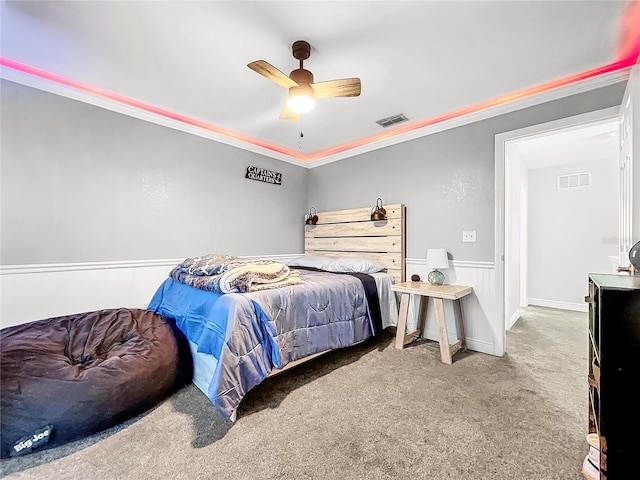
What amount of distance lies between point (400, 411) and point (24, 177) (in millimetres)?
3338

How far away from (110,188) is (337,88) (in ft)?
7.53

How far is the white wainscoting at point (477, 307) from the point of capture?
2.77 m

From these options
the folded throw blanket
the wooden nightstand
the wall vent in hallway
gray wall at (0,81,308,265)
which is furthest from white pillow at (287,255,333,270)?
the wall vent in hallway

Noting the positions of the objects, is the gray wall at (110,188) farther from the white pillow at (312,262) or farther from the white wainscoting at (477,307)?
the white wainscoting at (477,307)

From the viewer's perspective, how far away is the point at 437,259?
295 cm

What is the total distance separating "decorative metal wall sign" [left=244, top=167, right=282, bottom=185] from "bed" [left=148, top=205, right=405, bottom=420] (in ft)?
4.64

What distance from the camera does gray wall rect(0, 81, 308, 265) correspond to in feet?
7.60

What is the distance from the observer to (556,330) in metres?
3.50

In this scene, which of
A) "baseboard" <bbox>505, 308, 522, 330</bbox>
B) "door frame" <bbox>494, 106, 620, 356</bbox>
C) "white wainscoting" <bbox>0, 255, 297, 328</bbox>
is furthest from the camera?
"baseboard" <bbox>505, 308, 522, 330</bbox>

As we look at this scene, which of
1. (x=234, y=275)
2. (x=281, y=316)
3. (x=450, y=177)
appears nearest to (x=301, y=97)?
(x=234, y=275)

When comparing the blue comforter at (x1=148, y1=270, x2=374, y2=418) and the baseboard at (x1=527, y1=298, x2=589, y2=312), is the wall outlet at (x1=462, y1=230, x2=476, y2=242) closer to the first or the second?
the blue comforter at (x1=148, y1=270, x2=374, y2=418)

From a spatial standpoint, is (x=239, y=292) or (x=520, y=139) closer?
(x=239, y=292)

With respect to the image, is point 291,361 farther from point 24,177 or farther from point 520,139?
point 520,139

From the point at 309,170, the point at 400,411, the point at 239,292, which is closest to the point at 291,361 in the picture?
the point at 239,292
